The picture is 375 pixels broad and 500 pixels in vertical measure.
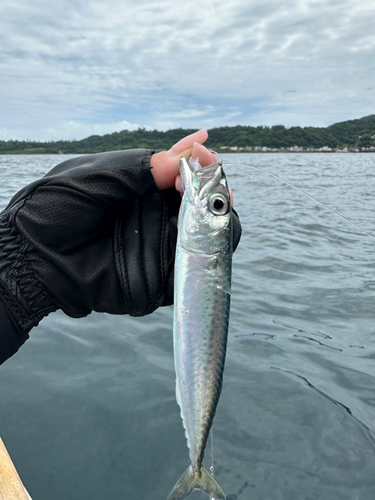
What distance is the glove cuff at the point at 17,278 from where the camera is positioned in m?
2.46

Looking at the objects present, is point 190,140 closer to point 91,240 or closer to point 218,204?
point 218,204

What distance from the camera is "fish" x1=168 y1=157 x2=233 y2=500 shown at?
6.10 ft

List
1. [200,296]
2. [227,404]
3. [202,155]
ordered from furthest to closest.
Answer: [227,404]
[202,155]
[200,296]

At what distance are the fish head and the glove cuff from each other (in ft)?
3.91

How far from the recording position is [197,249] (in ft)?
6.15

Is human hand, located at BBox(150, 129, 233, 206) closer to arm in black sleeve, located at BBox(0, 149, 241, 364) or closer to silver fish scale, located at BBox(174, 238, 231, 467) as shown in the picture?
arm in black sleeve, located at BBox(0, 149, 241, 364)

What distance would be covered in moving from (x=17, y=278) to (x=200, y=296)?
1282 mm

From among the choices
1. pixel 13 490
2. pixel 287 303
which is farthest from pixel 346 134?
pixel 13 490

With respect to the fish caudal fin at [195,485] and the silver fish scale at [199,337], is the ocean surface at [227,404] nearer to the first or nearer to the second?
the silver fish scale at [199,337]

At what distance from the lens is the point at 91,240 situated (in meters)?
2.69

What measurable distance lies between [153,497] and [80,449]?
75 cm

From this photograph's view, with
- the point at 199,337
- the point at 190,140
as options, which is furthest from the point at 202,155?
the point at 199,337

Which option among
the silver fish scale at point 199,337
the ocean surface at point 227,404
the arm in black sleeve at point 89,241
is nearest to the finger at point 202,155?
the ocean surface at point 227,404

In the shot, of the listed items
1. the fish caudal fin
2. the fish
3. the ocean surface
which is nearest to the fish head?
the fish
